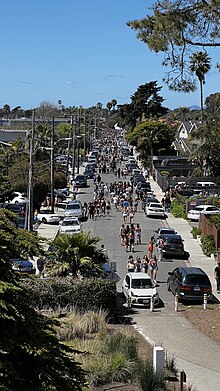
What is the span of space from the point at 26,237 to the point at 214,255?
2555 cm

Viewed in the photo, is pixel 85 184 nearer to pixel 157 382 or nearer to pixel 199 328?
pixel 199 328

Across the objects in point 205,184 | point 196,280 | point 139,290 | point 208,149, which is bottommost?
point 139,290

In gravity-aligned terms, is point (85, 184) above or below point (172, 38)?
below

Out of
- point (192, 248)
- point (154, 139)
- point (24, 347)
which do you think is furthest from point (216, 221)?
point (154, 139)

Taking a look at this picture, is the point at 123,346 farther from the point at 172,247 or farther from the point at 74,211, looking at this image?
the point at 74,211

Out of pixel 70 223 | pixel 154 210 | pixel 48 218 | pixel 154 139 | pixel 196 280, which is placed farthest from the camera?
pixel 154 139

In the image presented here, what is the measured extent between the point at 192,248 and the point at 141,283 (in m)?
12.4

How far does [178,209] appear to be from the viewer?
1950 inches

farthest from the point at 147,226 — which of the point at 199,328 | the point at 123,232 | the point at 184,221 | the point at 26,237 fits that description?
the point at 26,237

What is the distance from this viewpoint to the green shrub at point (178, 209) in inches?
1907

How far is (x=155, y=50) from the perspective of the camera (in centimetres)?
2170

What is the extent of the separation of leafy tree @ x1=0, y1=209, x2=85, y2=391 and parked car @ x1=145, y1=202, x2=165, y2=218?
39.0 m

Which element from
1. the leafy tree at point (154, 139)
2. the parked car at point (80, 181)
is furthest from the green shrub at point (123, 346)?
the leafy tree at point (154, 139)

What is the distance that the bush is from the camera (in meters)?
21.0
